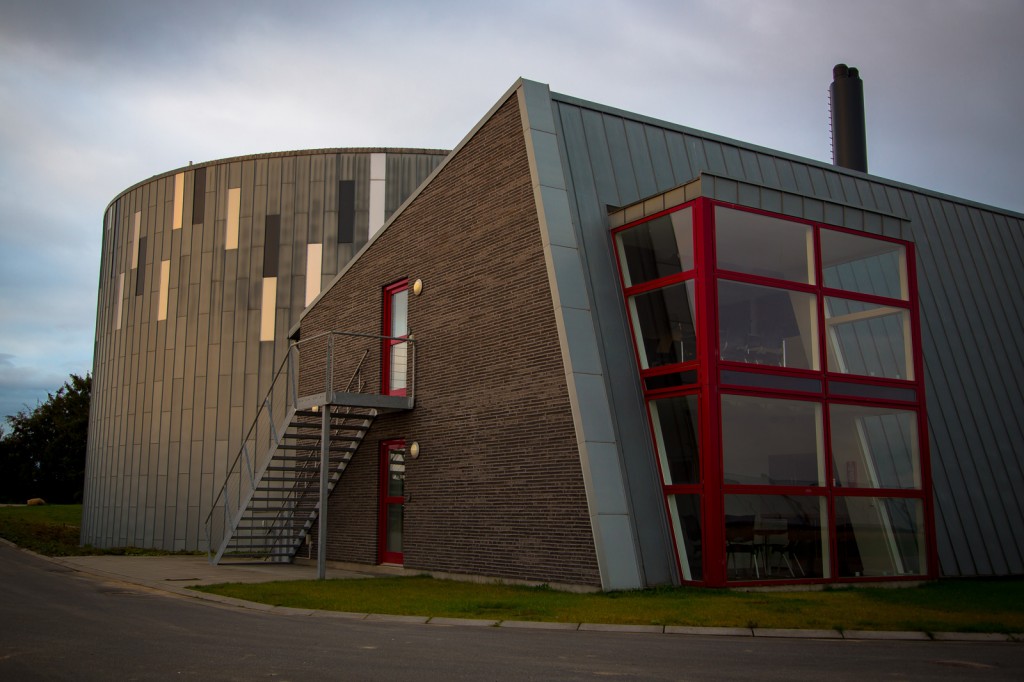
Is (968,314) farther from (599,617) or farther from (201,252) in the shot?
(201,252)

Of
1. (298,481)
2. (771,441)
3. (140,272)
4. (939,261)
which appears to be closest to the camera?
(771,441)

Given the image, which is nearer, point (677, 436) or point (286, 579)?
point (677, 436)

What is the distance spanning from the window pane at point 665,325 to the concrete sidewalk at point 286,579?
4.71m

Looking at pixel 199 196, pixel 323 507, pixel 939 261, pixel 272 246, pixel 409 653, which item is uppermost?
pixel 199 196

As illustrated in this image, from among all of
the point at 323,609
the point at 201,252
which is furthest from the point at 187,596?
the point at 201,252

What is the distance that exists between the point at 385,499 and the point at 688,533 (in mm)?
7285

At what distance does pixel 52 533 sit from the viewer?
101ft

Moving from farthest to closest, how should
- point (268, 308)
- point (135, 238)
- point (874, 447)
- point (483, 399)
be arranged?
point (135, 238), point (268, 308), point (483, 399), point (874, 447)

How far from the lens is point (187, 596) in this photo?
544 inches

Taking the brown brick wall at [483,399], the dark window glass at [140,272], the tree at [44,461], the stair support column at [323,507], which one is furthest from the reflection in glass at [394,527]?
the tree at [44,461]

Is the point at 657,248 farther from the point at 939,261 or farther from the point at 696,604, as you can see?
the point at 939,261

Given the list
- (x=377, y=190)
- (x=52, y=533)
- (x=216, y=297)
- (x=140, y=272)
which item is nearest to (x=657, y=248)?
(x=377, y=190)

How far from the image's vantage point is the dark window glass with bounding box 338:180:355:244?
93.1 feet

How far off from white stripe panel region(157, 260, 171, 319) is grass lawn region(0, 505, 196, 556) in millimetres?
7496
